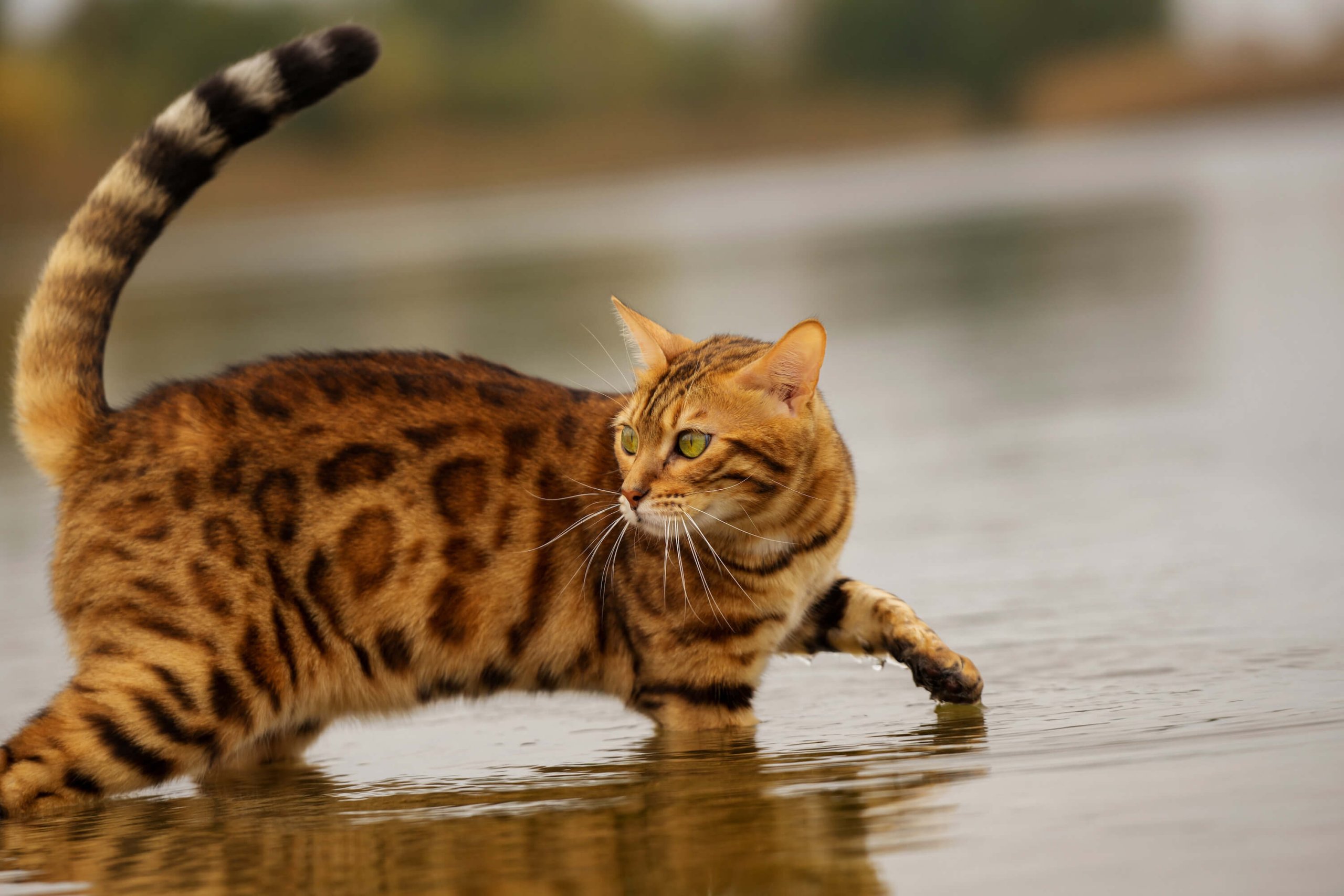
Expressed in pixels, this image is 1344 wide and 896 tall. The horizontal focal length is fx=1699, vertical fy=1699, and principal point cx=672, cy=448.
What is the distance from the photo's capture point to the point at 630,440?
16.7 feet

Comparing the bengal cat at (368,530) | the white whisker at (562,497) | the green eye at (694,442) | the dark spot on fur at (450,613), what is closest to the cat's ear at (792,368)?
the bengal cat at (368,530)

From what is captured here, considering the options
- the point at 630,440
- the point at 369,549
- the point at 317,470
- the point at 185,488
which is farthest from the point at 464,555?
the point at 185,488

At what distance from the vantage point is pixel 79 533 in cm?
492

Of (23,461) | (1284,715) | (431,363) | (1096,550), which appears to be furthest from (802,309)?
(1284,715)

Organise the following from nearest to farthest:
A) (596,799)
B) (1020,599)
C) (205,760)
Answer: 1. (596,799)
2. (205,760)
3. (1020,599)

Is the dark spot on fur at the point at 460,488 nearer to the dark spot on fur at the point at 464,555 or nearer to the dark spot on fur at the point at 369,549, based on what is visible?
the dark spot on fur at the point at 464,555

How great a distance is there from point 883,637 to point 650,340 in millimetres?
1174

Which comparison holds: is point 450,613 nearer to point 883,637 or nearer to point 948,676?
point 883,637

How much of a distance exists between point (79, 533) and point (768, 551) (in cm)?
200

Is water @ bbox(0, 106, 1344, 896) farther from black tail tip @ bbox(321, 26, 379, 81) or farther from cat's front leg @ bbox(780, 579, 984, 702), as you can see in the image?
black tail tip @ bbox(321, 26, 379, 81)

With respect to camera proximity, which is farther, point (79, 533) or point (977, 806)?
point (79, 533)

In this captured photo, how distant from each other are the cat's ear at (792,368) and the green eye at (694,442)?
21 centimetres

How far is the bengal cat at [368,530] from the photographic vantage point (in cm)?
475

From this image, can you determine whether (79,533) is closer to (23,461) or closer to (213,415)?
(213,415)
